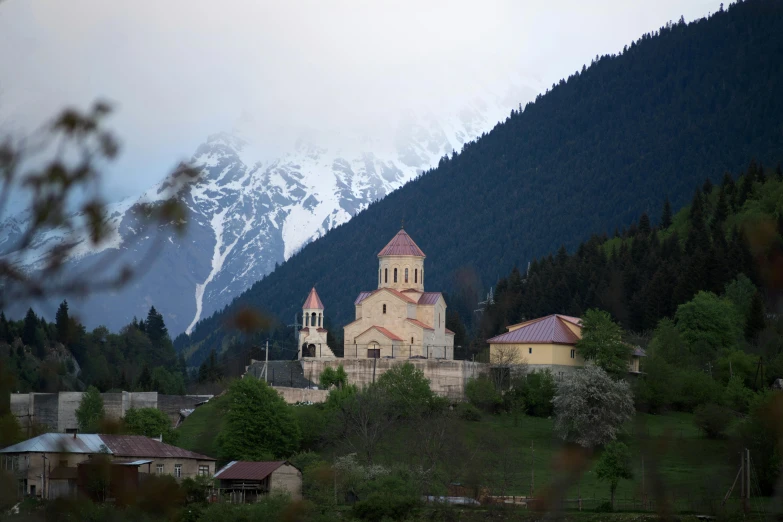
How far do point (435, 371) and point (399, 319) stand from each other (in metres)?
4.83

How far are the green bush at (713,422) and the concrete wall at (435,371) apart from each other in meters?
13.1

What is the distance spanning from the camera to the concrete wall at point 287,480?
47.1 m

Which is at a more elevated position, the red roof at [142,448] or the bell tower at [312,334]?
the bell tower at [312,334]

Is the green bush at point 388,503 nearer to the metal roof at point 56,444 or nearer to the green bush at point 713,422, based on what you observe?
the metal roof at point 56,444

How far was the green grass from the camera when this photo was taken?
55.4 meters

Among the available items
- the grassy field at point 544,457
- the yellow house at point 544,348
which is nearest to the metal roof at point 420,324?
the yellow house at point 544,348

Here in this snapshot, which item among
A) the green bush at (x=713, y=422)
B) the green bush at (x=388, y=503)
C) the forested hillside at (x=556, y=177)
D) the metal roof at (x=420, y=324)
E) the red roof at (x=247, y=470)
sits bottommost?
the green bush at (x=388, y=503)

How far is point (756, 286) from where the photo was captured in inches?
3093

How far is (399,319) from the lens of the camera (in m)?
68.0

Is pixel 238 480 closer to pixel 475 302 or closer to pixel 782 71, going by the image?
pixel 475 302

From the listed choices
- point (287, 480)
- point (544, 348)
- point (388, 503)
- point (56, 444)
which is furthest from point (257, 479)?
point (56, 444)

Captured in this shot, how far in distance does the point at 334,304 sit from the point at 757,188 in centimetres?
6620

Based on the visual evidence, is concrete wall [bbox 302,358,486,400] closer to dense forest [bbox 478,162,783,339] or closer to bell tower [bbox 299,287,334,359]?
bell tower [bbox 299,287,334,359]

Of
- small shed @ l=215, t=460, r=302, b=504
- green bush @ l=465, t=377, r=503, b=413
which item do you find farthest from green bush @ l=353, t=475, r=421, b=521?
green bush @ l=465, t=377, r=503, b=413
